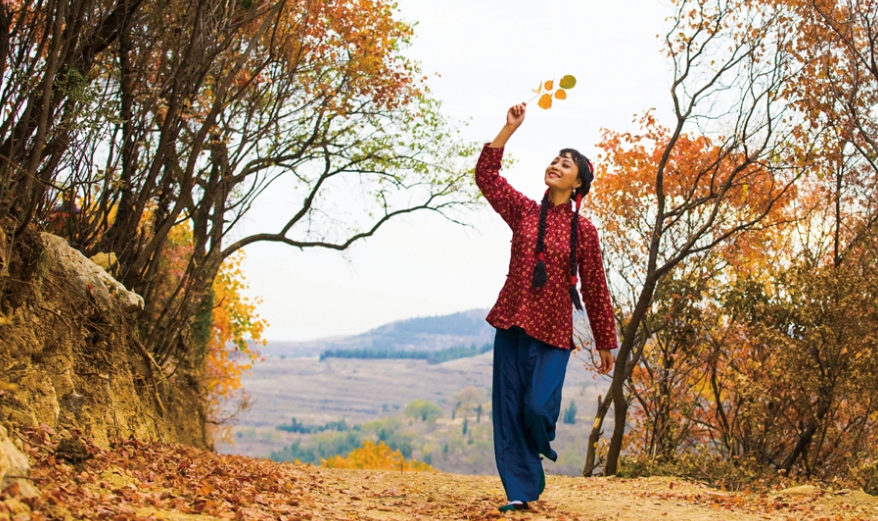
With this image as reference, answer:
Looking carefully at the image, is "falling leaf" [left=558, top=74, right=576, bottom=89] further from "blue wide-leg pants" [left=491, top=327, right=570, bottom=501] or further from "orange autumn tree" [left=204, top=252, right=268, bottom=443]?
"orange autumn tree" [left=204, top=252, right=268, bottom=443]

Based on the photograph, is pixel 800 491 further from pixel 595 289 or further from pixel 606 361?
pixel 595 289

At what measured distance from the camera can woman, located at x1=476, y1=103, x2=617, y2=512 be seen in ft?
17.3

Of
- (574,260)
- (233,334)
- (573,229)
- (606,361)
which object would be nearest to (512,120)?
(573,229)

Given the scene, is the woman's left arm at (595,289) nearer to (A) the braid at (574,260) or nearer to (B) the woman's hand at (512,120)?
(A) the braid at (574,260)

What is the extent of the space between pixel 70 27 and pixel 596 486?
5.78 metres

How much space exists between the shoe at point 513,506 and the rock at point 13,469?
2746 millimetres

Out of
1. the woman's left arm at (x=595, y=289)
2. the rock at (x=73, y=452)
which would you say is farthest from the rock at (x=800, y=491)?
the rock at (x=73, y=452)

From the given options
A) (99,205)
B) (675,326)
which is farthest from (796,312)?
(99,205)

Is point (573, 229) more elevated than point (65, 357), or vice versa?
point (573, 229)

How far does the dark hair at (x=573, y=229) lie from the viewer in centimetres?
A: 528

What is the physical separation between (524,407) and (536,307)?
63cm

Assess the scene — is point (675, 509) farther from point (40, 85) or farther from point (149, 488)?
point (40, 85)

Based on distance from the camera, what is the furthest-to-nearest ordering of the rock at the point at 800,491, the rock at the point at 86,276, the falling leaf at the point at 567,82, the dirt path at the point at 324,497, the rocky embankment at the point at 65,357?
the rock at the point at 800,491 → the rock at the point at 86,276 → the falling leaf at the point at 567,82 → the rocky embankment at the point at 65,357 → the dirt path at the point at 324,497

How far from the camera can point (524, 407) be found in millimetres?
5266
